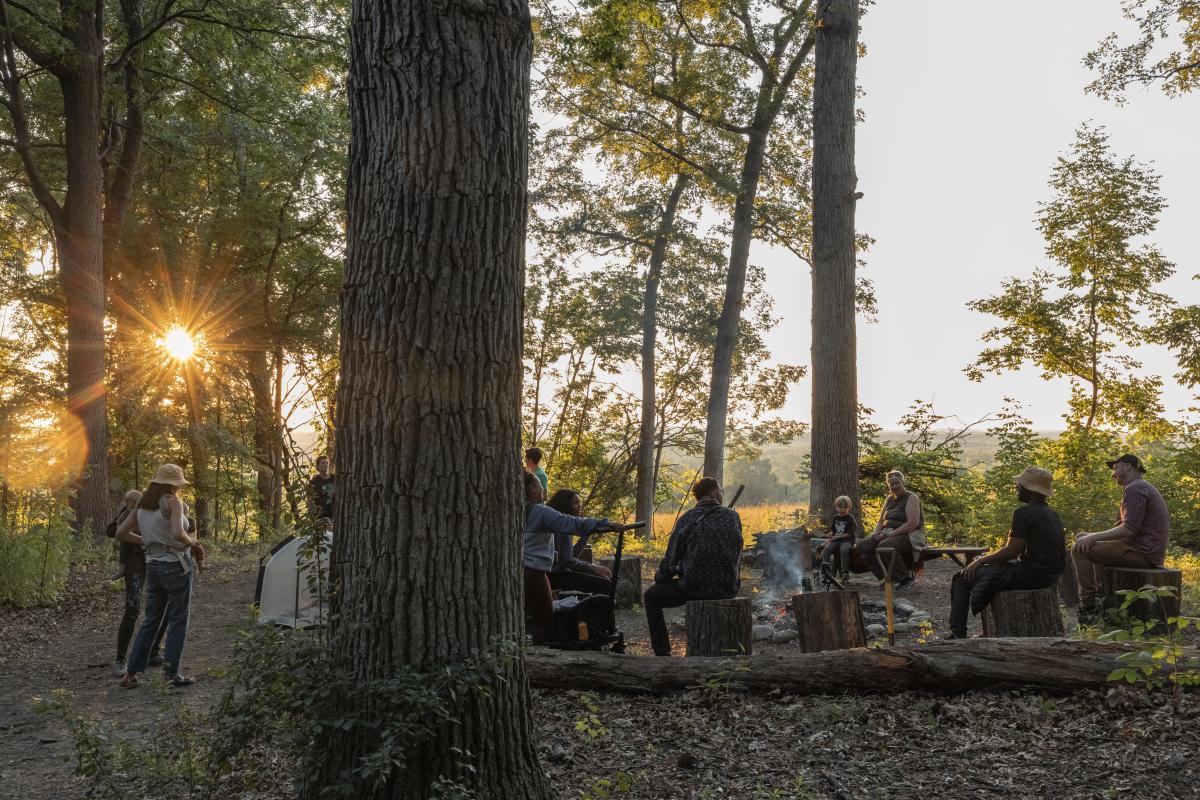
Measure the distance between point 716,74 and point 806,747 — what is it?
16.7 metres

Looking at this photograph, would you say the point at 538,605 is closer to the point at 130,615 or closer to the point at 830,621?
the point at 830,621

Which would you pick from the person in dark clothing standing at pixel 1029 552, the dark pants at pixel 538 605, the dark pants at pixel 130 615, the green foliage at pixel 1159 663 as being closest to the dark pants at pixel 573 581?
the dark pants at pixel 538 605

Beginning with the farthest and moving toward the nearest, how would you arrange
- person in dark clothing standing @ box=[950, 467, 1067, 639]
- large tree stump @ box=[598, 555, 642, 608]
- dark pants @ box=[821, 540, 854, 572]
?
dark pants @ box=[821, 540, 854, 572] → large tree stump @ box=[598, 555, 642, 608] → person in dark clothing standing @ box=[950, 467, 1067, 639]

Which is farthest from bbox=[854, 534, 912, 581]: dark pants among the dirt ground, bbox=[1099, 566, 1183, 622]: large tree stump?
the dirt ground

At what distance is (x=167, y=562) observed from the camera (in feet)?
22.5

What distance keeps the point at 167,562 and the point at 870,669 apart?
5394 millimetres

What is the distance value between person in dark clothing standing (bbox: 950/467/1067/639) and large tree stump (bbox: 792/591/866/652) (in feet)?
4.52

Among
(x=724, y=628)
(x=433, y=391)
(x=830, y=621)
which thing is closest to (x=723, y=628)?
(x=724, y=628)

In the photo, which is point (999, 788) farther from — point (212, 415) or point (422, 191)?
point (212, 415)

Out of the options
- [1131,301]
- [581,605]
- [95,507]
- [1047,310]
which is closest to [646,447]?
[1047,310]

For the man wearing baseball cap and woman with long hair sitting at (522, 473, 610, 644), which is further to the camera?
the man wearing baseball cap

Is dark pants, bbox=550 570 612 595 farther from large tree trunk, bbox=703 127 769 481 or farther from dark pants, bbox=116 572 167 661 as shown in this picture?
large tree trunk, bbox=703 127 769 481

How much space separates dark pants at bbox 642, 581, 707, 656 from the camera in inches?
279

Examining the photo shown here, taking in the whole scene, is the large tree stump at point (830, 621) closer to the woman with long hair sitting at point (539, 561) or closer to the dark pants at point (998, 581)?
the dark pants at point (998, 581)
